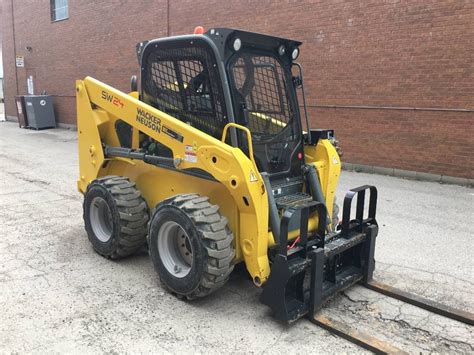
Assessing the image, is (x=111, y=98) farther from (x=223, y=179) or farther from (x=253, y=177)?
(x=253, y=177)

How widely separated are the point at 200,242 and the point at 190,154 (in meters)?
0.79

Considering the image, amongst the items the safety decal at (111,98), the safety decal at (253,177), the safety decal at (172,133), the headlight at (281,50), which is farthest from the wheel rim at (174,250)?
the headlight at (281,50)

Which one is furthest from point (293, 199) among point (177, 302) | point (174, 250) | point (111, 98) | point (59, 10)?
point (59, 10)

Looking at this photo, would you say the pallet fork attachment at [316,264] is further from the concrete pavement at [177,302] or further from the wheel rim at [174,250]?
the wheel rim at [174,250]

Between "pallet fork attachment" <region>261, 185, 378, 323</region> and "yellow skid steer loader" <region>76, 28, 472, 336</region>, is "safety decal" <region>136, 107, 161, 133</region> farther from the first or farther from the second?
"pallet fork attachment" <region>261, 185, 378, 323</region>

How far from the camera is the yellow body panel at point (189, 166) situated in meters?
3.38

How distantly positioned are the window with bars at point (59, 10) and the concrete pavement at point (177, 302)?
50.3 feet

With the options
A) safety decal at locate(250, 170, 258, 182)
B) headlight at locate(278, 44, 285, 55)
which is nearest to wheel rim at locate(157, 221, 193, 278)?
safety decal at locate(250, 170, 258, 182)

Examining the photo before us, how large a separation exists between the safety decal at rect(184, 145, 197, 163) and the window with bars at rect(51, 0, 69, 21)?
17.9m

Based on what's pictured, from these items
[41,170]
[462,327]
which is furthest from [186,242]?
[41,170]

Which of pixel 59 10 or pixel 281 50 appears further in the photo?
pixel 59 10

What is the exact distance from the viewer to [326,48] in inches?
401

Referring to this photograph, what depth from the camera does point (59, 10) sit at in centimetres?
1953

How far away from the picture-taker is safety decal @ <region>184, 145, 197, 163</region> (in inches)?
→ 145
